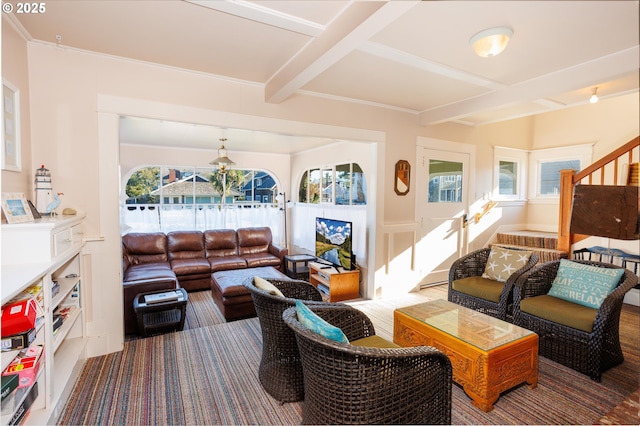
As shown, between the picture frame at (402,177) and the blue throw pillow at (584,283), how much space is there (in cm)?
186

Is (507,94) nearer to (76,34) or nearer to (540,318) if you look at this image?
(540,318)

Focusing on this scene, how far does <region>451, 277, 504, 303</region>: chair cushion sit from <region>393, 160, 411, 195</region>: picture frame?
4.37 ft

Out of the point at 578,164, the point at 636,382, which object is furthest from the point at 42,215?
the point at 636,382

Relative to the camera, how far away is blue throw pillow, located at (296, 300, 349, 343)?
61.9 inches

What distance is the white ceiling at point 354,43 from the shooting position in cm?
192

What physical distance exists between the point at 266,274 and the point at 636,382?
3466 mm

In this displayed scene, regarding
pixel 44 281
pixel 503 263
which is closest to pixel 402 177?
pixel 503 263

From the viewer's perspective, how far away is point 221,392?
7.14 feet

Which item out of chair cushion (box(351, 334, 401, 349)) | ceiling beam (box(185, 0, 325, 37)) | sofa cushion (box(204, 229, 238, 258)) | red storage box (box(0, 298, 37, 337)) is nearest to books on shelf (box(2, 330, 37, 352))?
red storage box (box(0, 298, 37, 337))

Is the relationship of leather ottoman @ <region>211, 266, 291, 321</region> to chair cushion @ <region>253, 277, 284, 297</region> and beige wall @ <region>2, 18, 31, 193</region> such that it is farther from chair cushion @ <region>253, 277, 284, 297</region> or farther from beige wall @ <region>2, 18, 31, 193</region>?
beige wall @ <region>2, 18, 31, 193</region>

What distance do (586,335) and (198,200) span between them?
5.84 metres

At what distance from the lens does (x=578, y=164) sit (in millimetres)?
1435

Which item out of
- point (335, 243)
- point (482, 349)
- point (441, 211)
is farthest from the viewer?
point (441, 211)

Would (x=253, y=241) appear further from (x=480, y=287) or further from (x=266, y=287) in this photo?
(x=480, y=287)
